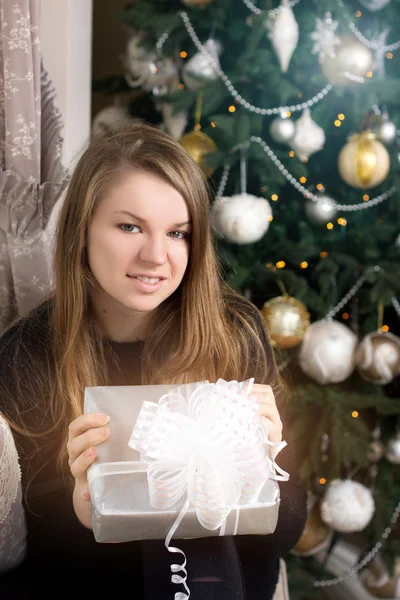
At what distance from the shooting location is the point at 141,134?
119 cm

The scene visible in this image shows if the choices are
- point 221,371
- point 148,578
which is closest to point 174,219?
point 221,371

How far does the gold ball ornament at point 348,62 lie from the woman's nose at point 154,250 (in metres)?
0.99

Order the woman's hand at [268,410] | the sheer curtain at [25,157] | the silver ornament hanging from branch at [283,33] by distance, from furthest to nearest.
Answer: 1. the silver ornament hanging from branch at [283,33]
2. the sheer curtain at [25,157]
3. the woman's hand at [268,410]

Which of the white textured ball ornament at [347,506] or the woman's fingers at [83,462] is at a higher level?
the woman's fingers at [83,462]

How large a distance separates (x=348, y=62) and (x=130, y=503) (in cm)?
139

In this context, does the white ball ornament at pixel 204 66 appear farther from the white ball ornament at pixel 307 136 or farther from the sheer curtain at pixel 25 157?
the sheer curtain at pixel 25 157

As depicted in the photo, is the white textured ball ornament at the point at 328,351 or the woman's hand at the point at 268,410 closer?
the woman's hand at the point at 268,410

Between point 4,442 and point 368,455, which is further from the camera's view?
point 368,455

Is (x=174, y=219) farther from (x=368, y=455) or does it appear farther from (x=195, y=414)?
(x=368, y=455)

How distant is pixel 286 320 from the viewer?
1769 mm

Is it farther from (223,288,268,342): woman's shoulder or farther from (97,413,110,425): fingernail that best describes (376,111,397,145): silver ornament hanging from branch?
(97,413,110,425): fingernail

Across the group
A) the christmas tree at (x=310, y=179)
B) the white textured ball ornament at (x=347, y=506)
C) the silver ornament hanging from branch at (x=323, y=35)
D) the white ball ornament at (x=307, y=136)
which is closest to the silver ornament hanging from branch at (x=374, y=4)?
the christmas tree at (x=310, y=179)

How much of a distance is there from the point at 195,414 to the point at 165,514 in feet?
0.45

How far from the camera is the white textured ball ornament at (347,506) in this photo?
1842mm
